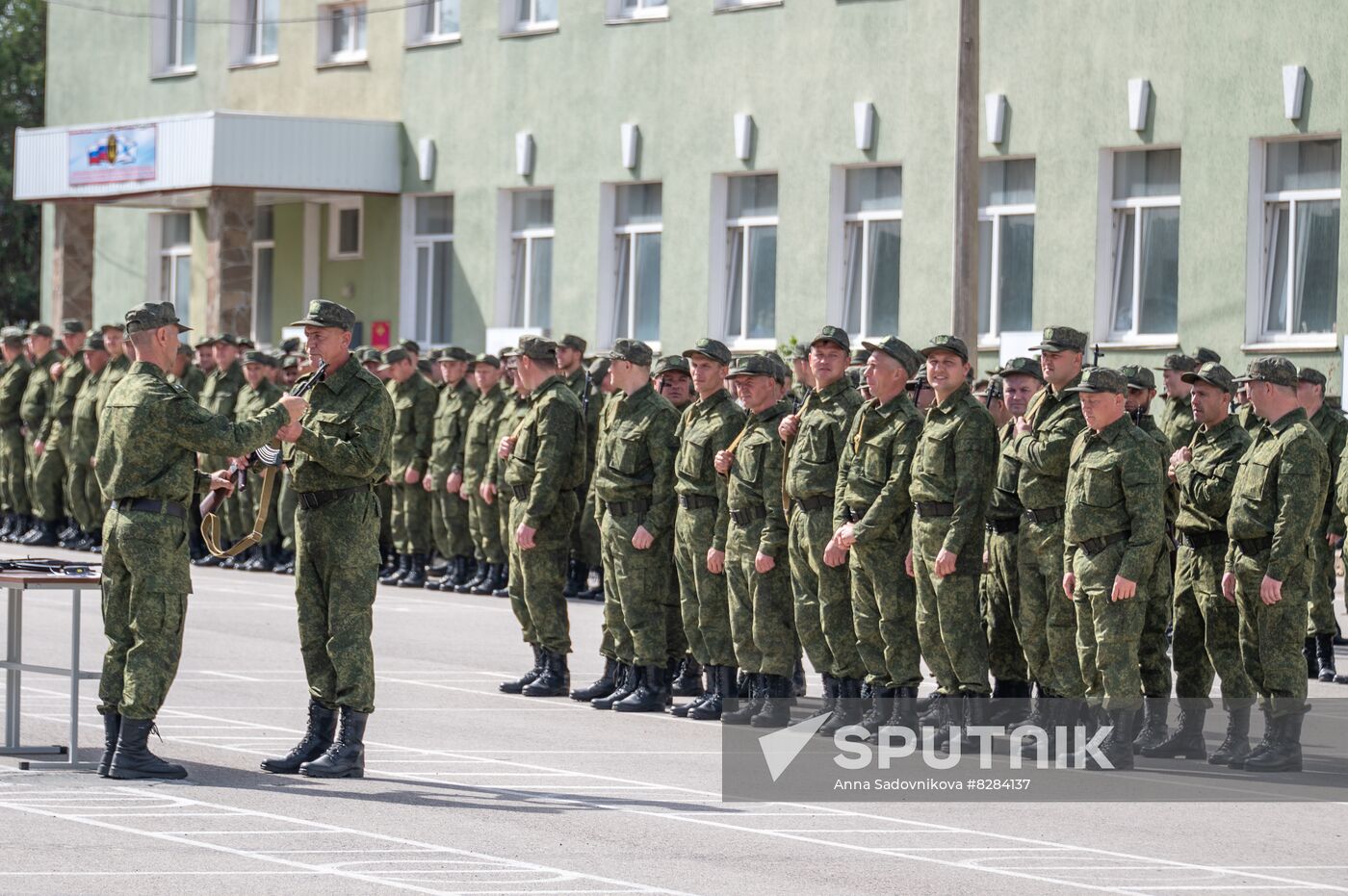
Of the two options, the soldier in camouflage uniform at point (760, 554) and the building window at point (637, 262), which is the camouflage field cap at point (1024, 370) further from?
the building window at point (637, 262)

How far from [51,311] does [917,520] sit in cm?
2920

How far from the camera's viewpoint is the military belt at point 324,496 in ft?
37.3

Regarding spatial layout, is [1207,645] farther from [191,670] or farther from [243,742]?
[191,670]

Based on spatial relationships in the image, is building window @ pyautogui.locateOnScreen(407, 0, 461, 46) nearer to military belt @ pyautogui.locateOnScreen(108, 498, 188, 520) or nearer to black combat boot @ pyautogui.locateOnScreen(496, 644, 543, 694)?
black combat boot @ pyautogui.locateOnScreen(496, 644, 543, 694)

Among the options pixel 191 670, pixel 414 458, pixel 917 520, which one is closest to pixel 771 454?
pixel 917 520

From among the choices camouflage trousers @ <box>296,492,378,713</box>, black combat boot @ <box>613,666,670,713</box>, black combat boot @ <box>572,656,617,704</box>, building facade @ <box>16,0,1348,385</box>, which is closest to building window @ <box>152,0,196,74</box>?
building facade @ <box>16,0,1348,385</box>

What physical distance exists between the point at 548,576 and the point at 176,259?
2455 centimetres

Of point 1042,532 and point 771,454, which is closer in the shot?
point 1042,532

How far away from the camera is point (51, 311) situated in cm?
3919

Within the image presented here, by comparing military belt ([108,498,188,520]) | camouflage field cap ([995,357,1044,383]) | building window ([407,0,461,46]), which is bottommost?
military belt ([108,498,188,520])

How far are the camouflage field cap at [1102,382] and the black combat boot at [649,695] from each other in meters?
3.64

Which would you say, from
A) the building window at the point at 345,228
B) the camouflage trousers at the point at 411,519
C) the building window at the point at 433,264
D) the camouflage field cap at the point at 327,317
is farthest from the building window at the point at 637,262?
the camouflage field cap at the point at 327,317

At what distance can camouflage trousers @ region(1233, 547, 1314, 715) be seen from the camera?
1212cm

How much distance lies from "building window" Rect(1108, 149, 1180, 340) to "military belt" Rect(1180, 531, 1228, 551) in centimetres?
1108
